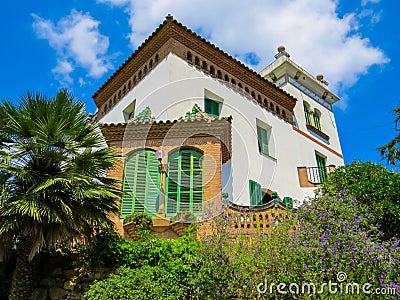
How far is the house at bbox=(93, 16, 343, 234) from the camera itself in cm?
1151

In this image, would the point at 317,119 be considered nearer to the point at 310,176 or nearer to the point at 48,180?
the point at 310,176

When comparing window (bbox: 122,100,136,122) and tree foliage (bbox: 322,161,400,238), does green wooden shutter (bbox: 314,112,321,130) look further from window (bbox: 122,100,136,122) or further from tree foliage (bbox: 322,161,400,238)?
window (bbox: 122,100,136,122)

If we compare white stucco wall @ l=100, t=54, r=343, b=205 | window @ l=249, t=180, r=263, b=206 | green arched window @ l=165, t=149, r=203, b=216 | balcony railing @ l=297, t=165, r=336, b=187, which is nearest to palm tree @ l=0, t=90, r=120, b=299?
green arched window @ l=165, t=149, r=203, b=216

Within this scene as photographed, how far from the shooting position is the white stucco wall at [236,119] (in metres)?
14.2

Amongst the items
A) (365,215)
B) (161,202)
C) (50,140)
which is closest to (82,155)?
(50,140)

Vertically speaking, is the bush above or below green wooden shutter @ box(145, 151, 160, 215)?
below

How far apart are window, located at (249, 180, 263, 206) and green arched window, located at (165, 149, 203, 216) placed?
3.16 meters

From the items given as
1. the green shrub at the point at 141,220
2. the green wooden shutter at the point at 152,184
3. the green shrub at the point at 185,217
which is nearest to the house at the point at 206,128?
the green wooden shutter at the point at 152,184

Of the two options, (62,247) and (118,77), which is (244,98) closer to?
(118,77)

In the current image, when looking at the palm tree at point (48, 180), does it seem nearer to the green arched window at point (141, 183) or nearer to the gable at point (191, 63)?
the green arched window at point (141, 183)

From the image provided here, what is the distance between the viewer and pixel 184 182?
37.6 ft

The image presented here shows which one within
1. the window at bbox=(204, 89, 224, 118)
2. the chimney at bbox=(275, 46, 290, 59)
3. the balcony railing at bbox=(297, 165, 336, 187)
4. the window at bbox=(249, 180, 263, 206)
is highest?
the chimney at bbox=(275, 46, 290, 59)

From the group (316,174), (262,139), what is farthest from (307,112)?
(262,139)

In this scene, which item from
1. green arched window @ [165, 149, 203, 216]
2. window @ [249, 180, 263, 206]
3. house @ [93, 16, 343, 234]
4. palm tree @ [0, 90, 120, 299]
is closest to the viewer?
palm tree @ [0, 90, 120, 299]
